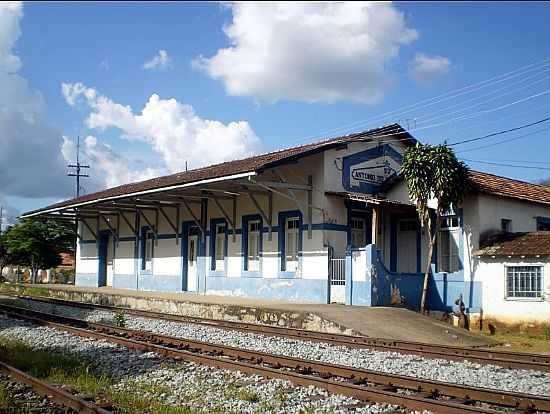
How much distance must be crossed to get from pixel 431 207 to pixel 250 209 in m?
7.00

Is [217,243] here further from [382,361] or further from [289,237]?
[382,361]

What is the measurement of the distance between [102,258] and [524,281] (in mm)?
23752

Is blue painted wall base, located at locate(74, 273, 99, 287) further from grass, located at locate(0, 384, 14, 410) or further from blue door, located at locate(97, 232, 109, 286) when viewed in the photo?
grass, located at locate(0, 384, 14, 410)

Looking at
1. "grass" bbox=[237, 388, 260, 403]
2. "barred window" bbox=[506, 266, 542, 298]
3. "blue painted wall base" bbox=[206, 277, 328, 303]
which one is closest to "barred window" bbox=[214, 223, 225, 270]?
"blue painted wall base" bbox=[206, 277, 328, 303]

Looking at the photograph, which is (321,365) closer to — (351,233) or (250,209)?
(351,233)

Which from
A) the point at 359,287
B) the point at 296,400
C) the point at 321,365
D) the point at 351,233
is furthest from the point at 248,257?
the point at 296,400

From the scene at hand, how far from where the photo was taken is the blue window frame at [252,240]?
77.3 ft

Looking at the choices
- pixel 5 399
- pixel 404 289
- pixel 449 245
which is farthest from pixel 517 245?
pixel 5 399

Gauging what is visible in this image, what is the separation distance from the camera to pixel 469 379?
30.6 ft

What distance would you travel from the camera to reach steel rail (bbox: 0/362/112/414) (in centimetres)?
686

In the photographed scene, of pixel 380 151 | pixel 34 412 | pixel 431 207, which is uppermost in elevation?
pixel 380 151

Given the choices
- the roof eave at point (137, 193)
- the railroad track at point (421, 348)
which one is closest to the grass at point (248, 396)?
the railroad track at point (421, 348)

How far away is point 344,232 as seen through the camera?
21422mm

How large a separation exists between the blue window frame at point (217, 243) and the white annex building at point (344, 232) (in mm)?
42
